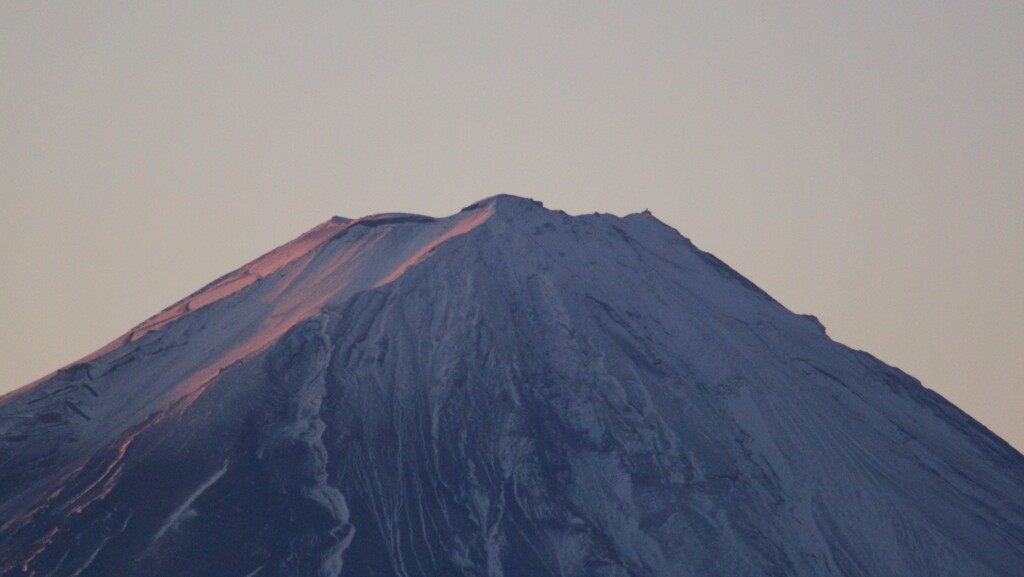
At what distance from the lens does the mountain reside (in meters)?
90.2

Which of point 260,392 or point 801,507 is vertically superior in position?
point 260,392

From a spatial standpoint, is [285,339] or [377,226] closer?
[285,339]

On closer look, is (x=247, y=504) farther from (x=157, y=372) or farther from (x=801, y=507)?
(x=801, y=507)

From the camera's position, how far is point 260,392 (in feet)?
315

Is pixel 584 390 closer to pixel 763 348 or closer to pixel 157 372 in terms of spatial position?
pixel 763 348

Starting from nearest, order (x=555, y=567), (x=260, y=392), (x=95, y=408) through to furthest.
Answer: (x=555, y=567), (x=260, y=392), (x=95, y=408)

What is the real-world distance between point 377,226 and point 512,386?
19.0m

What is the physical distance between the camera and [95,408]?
338ft

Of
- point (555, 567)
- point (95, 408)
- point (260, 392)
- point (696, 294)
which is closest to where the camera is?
point (555, 567)

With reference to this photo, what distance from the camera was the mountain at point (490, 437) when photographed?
296ft

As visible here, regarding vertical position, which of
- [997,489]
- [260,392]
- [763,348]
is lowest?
[997,489]

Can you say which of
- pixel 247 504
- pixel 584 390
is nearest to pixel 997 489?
pixel 584 390

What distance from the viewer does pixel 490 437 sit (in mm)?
96250

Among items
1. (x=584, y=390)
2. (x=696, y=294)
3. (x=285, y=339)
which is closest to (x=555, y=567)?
(x=584, y=390)
